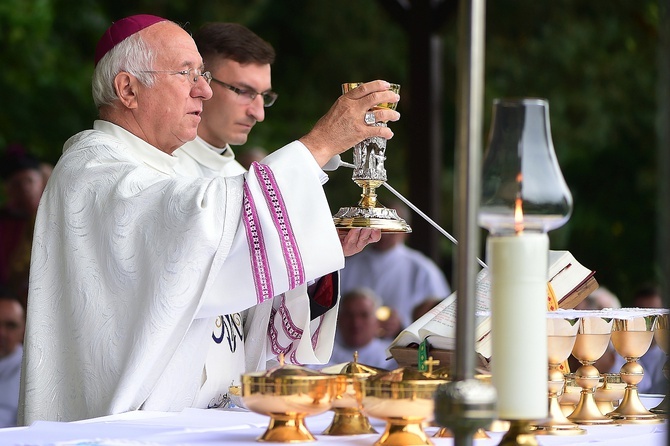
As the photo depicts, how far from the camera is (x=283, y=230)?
2643mm

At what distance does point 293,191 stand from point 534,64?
36.1ft

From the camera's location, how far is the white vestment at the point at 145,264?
266 cm

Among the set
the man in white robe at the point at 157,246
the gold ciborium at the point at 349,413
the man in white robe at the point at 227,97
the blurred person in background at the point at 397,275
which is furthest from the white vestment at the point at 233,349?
the blurred person in background at the point at 397,275

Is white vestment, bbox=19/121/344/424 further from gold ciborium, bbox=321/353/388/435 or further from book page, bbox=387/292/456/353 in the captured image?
gold ciborium, bbox=321/353/388/435

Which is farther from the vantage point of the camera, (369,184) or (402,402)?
(369,184)

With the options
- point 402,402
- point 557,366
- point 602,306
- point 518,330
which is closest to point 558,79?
point 602,306

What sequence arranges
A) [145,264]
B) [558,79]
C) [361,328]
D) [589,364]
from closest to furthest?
[589,364], [145,264], [361,328], [558,79]

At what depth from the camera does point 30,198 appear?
6656mm

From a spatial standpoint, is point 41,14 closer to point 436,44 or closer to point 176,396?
point 436,44


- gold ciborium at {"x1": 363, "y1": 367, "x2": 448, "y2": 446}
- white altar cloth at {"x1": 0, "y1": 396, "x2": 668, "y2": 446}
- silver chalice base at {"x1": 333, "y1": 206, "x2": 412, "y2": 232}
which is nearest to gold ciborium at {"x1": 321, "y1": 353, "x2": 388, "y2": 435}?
white altar cloth at {"x1": 0, "y1": 396, "x2": 668, "y2": 446}

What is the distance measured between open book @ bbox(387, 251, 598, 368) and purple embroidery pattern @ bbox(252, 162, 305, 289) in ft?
0.90

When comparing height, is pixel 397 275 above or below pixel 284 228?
above

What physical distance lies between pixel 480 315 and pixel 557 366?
0.30 meters

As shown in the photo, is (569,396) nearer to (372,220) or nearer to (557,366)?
(557,366)
